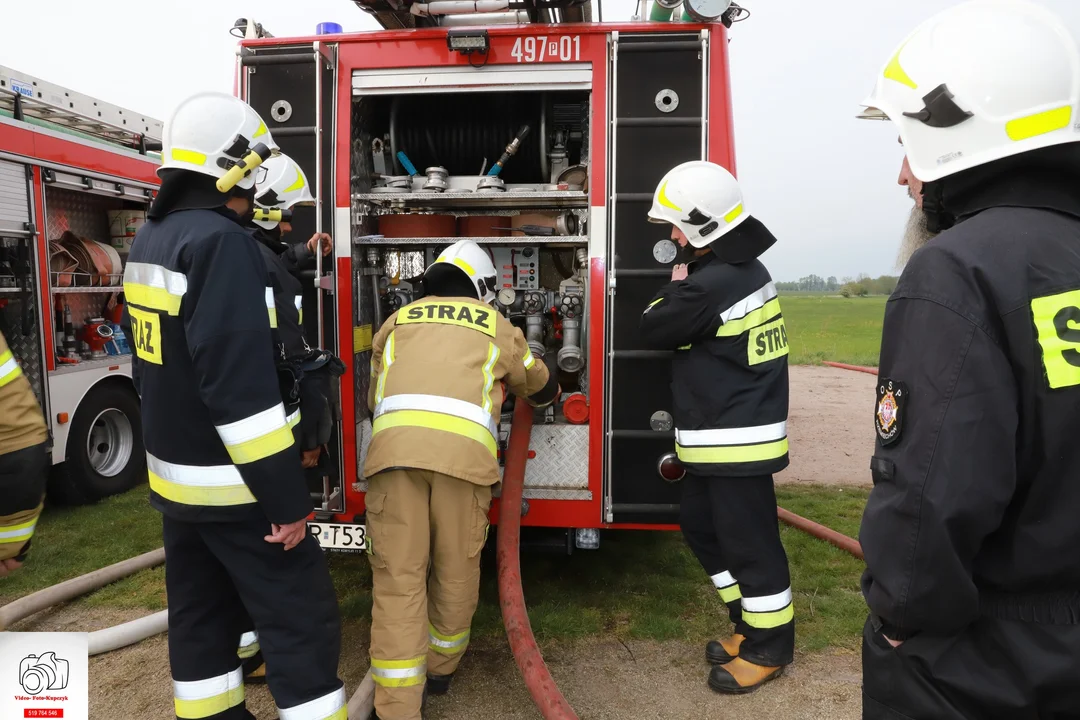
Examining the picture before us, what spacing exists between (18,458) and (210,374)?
2.39ft

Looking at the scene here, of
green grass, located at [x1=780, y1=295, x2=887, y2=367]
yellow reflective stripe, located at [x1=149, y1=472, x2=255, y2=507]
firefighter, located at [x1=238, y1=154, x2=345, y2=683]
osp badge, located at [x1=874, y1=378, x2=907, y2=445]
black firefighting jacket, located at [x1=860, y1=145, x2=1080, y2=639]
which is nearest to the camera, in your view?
black firefighting jacket, located at [x1=860, y1=145, x2=1080, y2=639]

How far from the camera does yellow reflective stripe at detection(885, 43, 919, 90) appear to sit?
1414 millimetres

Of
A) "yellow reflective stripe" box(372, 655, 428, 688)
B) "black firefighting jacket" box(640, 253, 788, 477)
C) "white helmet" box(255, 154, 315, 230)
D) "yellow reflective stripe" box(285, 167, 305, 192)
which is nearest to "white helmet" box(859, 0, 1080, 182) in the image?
"black firefighting jacket" box(640, 253, 788, 477)

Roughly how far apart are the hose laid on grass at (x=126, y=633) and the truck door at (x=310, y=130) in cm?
87

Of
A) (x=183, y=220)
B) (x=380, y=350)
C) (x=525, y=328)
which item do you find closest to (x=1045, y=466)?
(x=183, y=220)

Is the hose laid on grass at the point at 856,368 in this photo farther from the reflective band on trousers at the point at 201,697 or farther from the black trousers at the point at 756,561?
the reflective band on trousers at the point at 201,697

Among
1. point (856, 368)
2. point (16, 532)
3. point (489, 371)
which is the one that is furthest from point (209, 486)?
point (856, 368)

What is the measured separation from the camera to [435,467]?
107 inches

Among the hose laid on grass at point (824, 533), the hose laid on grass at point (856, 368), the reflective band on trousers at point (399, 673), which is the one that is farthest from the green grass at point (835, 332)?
the reflective band on trousers at point (399, 673)

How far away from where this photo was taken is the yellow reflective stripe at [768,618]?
294cm

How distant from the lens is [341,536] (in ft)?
10.7

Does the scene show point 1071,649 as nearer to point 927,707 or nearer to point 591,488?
point 927,707

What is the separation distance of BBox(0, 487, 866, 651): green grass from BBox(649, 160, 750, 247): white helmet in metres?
1.92

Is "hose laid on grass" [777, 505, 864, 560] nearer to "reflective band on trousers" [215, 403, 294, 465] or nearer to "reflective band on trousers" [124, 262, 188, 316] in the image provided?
"reflective band on trousers" [215, 403, 294, 465]
